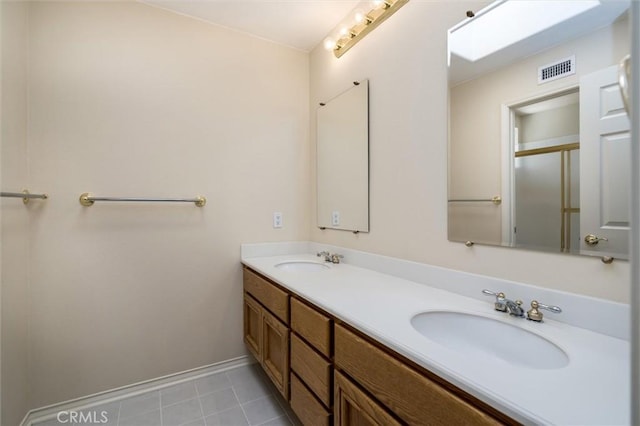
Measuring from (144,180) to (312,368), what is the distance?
1.45m

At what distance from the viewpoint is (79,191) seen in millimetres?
1589

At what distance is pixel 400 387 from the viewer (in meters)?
0.77

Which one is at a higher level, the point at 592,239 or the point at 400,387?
the point at 592,239

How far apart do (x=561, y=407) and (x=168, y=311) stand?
1.93 metres

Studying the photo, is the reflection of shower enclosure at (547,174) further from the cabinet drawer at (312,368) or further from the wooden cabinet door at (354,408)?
the cabinet drawer at (312,368)

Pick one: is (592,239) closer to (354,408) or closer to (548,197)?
(548,197)

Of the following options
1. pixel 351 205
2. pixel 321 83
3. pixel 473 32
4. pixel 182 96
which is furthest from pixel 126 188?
pixel 473 32

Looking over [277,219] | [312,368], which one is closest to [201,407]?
[312,368]

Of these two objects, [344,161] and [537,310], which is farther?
[344,161]

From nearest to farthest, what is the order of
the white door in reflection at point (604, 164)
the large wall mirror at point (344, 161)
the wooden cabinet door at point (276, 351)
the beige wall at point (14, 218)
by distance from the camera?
the white door in reflection at point (604, 164)
the beige wall at point (14, 218)
the wooden cabinet door at point (276, 351)
the large wall mirror at point (344, 161)

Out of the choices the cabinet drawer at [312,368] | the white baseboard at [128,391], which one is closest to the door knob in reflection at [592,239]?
the cabinet drawer at [312,368]

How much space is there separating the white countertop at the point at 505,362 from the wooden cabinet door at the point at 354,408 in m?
0.21

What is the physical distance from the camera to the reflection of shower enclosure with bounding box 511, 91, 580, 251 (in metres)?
0.91

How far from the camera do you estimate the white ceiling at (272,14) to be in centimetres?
175
